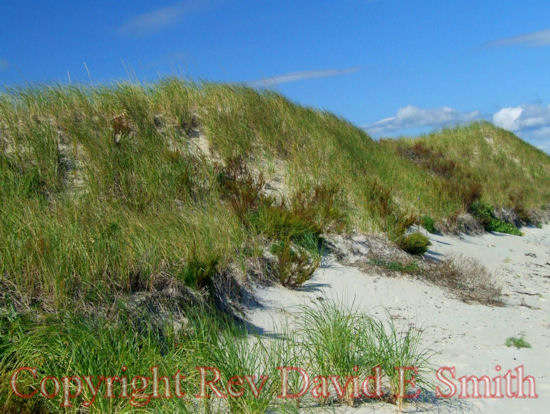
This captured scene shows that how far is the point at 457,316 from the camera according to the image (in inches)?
259

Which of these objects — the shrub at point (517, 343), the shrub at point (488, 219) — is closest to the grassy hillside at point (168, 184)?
the shrub at point (488, 219)

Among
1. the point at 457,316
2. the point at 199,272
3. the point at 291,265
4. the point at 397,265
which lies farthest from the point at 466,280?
the point at 199,272

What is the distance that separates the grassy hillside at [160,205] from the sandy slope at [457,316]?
19.8 inches

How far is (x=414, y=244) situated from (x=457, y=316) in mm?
2557

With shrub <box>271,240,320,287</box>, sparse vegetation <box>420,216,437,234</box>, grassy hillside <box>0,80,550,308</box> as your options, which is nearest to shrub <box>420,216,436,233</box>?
sparse vegetation <box>420,216,437,234</box>

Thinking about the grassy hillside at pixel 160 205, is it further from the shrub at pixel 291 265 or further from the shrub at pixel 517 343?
the shrub at pixel 517 343

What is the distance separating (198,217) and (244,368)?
391 centimetres

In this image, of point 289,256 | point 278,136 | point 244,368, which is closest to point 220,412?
point 244,368

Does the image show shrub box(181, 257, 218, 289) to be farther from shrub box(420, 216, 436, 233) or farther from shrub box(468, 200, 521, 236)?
shrub box(468, 200, 521, 236)

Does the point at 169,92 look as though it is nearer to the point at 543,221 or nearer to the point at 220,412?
the point at 220,412

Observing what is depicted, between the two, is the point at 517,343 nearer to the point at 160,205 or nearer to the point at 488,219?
the point at 160,205

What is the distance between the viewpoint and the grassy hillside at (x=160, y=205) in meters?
4.22

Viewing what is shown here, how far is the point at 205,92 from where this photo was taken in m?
12.2

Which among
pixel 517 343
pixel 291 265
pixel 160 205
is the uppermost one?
pixel 160 205
